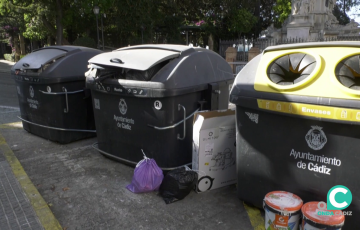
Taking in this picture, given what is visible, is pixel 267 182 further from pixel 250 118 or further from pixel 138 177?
pixel 138 177

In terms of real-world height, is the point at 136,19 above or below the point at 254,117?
above

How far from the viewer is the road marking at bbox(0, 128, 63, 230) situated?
283 cm

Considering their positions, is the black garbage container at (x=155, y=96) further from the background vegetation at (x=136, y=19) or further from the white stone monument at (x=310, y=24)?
the white stone monument at (x=310, y=24)

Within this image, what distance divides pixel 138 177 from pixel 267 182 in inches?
52.6

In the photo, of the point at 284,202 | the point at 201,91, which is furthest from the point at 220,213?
the point at 201,91

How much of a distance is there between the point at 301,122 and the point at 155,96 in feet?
5.14

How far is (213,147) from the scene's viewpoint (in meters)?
3.45

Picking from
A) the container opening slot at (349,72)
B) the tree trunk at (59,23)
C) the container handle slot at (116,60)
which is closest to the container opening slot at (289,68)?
the container opening slot at (349,72)

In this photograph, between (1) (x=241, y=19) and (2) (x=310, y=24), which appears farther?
(1) (x=241, y=19)

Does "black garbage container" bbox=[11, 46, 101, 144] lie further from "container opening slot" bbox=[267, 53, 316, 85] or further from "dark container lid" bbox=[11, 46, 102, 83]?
"container opening slot" bbox=[267, 53, 316, 85]

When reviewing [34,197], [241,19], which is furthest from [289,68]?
[241,19]

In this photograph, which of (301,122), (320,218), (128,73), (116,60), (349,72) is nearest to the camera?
(320,218)

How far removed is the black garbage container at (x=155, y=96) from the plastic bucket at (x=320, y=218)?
5.47ft

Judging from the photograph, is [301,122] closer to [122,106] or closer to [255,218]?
[255,218]
